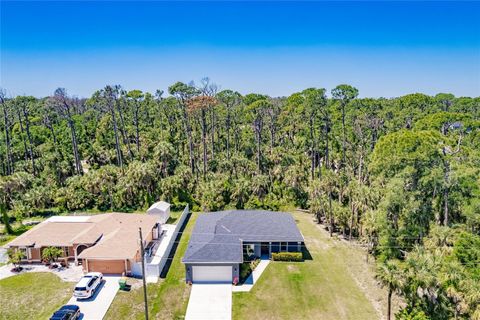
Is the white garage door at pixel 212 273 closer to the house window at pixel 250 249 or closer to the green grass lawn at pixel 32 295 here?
the house window at pixel 250 249

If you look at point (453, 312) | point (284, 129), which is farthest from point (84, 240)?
point (284, 129)

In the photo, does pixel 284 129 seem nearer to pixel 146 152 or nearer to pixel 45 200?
pixel 146 152

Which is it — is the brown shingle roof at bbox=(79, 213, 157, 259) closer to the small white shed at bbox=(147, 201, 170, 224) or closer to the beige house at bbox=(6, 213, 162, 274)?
the beige house at bbox=(6, 213, 162, 274)

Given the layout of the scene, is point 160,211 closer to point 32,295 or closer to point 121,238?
point 121,238

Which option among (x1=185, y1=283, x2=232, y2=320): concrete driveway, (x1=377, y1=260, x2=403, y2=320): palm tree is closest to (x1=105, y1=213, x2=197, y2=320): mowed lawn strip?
(x1=185, y1=283, x2=232, y2=320): concrete driveway

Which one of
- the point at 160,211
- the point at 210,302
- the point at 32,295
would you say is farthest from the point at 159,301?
the point at 160,211

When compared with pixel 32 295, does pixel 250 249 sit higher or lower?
higher
